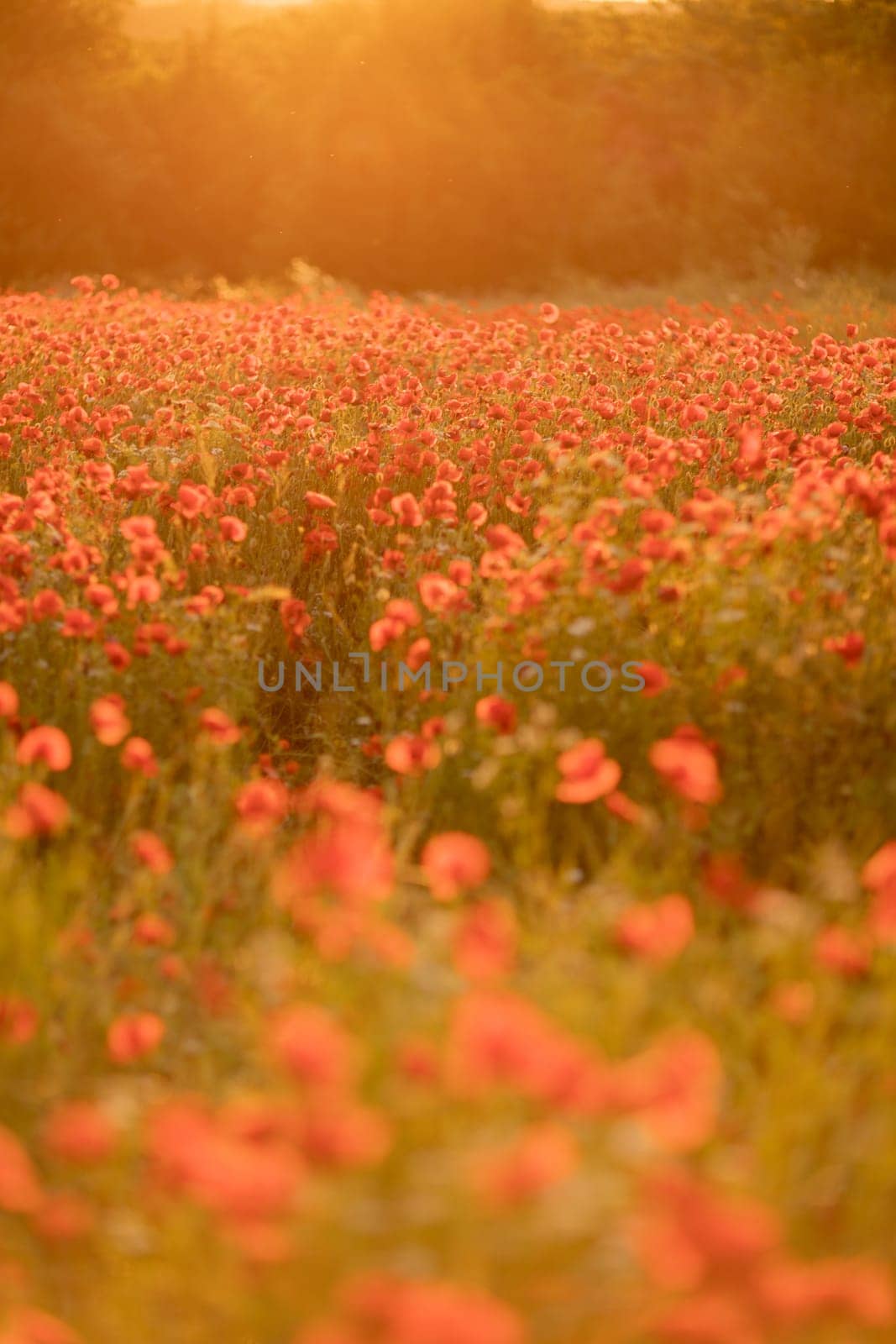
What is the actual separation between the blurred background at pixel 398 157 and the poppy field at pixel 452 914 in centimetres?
1509

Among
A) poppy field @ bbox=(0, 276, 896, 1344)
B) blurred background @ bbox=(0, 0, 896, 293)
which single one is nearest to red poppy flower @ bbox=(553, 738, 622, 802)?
poppy field @ bbox=(0, 276, 896, 1344)

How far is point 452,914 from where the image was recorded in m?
2.50

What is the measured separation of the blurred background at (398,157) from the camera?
19812mm

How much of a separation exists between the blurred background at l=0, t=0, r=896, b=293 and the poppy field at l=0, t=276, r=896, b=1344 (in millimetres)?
15087

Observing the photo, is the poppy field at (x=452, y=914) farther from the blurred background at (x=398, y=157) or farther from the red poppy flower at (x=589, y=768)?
the blurred background at (x=398, y=157)

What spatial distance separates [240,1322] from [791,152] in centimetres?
2280

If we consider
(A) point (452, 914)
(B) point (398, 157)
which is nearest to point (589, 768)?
(A) point (452, 914)

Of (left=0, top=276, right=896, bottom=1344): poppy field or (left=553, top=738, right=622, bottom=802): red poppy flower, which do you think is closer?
(left=0, top=276, right=896, bottom=1344): poppy field

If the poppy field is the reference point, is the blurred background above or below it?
above

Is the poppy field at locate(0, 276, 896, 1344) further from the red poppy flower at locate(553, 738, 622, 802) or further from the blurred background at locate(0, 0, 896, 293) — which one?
the blurred background at locate(0, 0, 896, 293)

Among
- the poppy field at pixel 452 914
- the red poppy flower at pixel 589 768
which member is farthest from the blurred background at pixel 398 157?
the red poppy flower at pixel 589 768

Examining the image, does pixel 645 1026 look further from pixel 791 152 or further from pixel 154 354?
pixel 791 152

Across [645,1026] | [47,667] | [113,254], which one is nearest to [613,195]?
[113,254]

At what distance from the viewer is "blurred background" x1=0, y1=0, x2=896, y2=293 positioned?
19812mm
